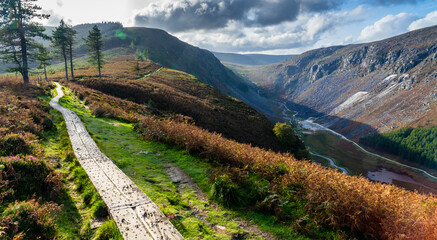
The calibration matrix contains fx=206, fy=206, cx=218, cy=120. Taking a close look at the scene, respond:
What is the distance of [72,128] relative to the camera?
43.1ft

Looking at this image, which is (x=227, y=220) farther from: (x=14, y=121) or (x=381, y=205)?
(x=14, y=121)

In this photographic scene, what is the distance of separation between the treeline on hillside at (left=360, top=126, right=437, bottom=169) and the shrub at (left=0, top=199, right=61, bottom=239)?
183 metres

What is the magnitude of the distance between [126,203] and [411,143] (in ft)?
640

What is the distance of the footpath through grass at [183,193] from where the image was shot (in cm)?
519

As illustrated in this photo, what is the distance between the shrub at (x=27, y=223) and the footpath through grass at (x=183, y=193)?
241 centimetres

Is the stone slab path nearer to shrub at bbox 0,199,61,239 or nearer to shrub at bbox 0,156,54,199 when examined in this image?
shrub at bbox 0,156,54,199

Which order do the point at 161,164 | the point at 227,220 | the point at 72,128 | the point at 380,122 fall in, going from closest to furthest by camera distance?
the point at 227,220, the point at 161,164, the point at 72,128, the point at 380,122

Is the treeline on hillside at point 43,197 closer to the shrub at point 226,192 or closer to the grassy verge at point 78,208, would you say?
the grassy verge at point 78,208

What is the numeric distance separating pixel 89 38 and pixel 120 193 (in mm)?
64963

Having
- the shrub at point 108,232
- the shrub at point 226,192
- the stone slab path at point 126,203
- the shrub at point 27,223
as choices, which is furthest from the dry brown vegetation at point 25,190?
the shrub at point 226,192

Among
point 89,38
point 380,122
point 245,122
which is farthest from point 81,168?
point 380,122

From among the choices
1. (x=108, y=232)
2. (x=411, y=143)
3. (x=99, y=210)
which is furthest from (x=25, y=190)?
(x=411, y=143)

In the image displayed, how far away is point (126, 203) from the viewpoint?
5.35 m

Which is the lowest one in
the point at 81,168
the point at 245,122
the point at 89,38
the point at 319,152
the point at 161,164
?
the point at 319,152
